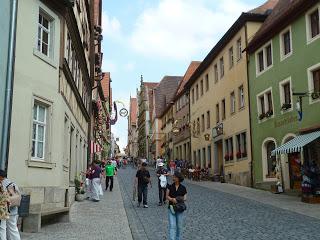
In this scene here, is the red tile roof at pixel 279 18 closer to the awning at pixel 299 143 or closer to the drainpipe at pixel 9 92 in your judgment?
the awning at pixel 299 143

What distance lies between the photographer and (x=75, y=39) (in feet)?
70.1

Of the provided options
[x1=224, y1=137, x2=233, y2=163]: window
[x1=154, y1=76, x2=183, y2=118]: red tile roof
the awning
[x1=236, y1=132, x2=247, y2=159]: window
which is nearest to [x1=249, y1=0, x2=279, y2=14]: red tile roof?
[x1=236, y1=132, x2=247, y2=159]: window

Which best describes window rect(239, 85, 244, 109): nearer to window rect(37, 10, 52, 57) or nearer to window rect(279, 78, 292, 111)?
window rect(279, 78, 292, 111)

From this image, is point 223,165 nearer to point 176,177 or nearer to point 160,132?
point 176,177

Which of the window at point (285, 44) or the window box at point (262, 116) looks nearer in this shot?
the window at point (285, 44)

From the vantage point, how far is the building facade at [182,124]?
2020 inches

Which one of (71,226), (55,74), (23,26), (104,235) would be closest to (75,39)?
(55,74)

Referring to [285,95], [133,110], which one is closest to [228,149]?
[285,95]

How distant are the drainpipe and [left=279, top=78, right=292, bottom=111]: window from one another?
15.1 meters

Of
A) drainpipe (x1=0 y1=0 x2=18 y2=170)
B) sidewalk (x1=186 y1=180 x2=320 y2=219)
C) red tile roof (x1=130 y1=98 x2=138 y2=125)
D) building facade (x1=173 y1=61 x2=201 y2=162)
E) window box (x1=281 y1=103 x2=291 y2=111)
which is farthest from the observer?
red tile roof (x1=130 y1=98 x2=138 y2=125)

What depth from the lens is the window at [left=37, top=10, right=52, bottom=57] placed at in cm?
1584

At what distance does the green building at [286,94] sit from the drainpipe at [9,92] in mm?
12290

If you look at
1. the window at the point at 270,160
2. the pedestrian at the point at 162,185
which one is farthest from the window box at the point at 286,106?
the pedestrian at the point at 162,185

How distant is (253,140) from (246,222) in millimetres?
15258
